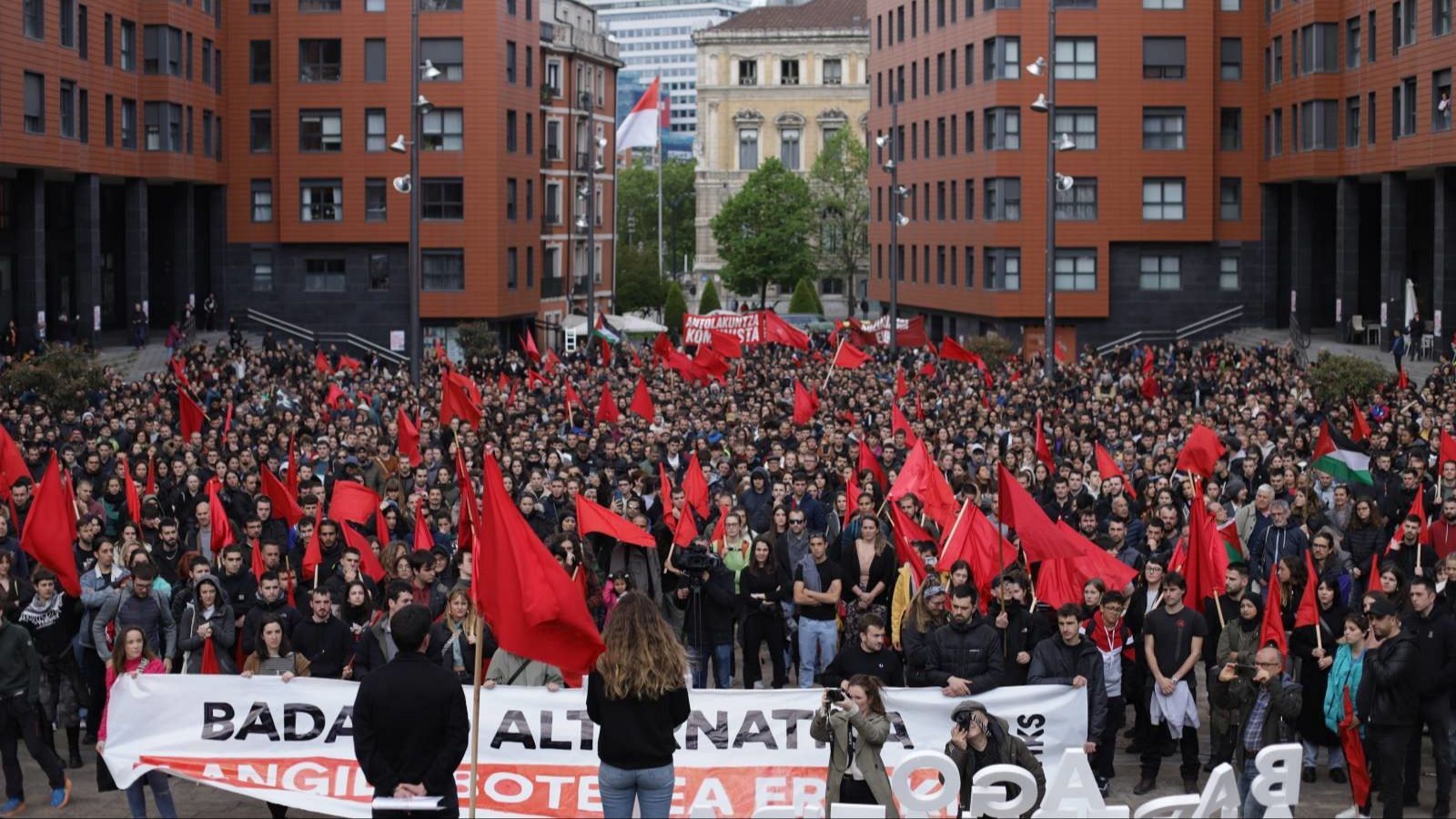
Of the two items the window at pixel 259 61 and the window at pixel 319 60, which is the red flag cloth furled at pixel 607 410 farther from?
the window at pixel 259 61

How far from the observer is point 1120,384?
42938mm

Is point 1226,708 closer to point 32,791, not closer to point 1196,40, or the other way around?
point 32,791

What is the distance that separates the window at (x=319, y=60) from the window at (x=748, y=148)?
58.4m

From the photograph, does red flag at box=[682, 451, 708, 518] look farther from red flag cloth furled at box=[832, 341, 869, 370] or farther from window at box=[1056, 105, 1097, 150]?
window at box=[1056, 105, 1097, 150]

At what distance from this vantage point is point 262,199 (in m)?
69.4

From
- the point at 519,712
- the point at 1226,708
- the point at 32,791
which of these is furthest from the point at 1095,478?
the point at 32,791

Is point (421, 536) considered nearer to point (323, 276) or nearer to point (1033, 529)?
point (1033, 529)

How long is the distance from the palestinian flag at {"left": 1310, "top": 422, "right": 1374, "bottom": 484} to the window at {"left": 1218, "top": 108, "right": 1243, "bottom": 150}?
46.0 m

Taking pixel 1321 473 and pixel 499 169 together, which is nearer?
pixel 1321 473

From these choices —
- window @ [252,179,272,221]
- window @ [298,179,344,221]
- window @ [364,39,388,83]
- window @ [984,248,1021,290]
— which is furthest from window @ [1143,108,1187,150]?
window @ [252,179,272,221]

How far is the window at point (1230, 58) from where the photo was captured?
67500 mm

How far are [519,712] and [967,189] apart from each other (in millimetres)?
59943

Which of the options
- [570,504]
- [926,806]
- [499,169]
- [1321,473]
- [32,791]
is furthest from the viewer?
[499,169]

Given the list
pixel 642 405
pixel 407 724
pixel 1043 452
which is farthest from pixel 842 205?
pixel 407 724
